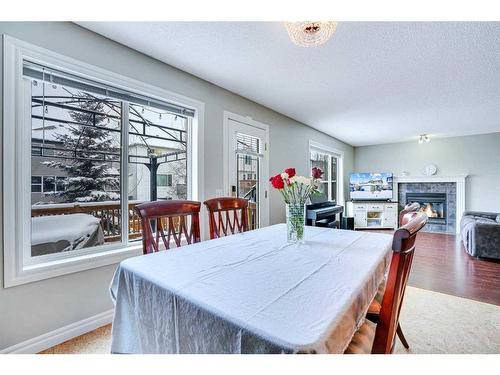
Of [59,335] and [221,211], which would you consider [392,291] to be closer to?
[221,211]

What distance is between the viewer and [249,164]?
11.7ft

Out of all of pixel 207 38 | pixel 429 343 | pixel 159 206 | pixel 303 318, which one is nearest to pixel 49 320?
pixel 159 206

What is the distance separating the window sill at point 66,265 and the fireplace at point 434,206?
672 cm

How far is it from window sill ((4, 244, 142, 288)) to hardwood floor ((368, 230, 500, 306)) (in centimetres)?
314

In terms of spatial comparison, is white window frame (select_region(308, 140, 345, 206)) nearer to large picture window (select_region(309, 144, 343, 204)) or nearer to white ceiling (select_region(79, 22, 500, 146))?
large picture window (select_region(309, 144, 343, 204))

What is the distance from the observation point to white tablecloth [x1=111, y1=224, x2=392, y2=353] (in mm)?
693

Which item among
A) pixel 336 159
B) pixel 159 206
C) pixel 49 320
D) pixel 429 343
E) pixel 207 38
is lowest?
pixel 429 343

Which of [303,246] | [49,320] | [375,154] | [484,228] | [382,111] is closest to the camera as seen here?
[303,246]

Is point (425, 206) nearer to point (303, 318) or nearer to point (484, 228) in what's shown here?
point (484, 228)

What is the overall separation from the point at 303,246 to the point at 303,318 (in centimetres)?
83

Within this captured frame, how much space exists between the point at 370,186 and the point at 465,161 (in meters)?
2.13

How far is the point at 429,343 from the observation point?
5.85 ft

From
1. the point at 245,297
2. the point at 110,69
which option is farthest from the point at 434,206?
the point at 110,69

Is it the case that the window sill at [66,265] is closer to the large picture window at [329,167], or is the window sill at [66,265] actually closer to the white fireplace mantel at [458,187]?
the large picture window at [329,167]
